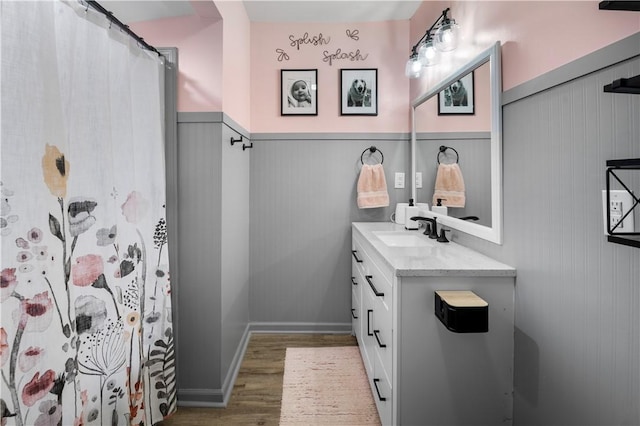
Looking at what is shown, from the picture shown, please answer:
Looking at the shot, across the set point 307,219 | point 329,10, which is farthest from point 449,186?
point 329,10

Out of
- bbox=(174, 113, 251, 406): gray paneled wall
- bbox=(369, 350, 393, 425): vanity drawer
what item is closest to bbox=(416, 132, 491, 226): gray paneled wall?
bbox=(369, 350, 393, 425): vanity drawer

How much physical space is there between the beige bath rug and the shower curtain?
0.71 metres

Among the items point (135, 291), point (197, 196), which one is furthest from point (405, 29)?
point (135, 291)

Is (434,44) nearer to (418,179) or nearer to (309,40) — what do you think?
(418,179)

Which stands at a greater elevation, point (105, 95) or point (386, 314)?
point (105, 95)

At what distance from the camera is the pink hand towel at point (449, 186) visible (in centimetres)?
180

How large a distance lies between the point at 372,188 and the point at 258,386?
1.62m

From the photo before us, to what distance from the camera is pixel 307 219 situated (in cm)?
265

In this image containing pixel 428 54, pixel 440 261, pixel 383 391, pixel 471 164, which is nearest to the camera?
pixel 440 261

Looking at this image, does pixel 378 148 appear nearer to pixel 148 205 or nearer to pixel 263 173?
pixel 263 173

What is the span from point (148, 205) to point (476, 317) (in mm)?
1467

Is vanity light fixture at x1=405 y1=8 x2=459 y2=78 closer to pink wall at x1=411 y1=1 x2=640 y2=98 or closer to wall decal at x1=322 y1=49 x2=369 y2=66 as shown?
pink wall at x1=411 y1=1 x2=640 y2=98

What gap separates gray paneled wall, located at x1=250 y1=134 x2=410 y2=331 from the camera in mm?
2629

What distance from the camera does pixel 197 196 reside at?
70.4 inches
